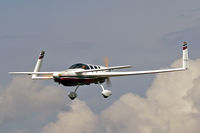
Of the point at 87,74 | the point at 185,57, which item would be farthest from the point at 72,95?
the point at 185,57

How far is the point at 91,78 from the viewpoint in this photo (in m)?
72.6

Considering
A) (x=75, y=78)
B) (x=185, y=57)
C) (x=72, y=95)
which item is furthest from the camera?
(x=185, y=57)

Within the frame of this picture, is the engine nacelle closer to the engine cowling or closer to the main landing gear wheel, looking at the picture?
the main landing gear wheel

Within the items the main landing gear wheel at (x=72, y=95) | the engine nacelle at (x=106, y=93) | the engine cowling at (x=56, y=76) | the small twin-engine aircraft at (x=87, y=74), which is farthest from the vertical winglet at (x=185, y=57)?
→ the engine cowling at (x=56, y=76)

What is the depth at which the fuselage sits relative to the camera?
68.1 meters

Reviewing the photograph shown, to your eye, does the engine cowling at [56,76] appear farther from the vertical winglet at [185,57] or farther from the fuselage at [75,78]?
the vertical winglet at [185,57]

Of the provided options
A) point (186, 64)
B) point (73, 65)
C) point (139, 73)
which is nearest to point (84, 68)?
point (73, 65)

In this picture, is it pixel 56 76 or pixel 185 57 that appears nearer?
pixel 56 76

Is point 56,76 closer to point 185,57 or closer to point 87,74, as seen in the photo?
point 87,74

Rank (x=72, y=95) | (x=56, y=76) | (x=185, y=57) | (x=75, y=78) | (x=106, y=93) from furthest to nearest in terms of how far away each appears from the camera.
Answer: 1. (x=185, y=57)
2. (x=72, y=95)
3. (x=106, y=93)
4. (x=75, y=78)
5. (x=56, y=76)

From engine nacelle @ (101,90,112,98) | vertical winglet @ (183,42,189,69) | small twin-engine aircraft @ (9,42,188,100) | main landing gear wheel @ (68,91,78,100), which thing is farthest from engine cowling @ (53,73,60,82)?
vertical winglet @ (183,42,189,69)

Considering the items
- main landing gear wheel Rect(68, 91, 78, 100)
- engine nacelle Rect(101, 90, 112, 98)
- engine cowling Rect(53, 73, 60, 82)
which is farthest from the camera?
main landing gear wheel Rect(68, 91, 78, 100)

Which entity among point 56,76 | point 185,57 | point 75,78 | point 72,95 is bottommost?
point 72,95

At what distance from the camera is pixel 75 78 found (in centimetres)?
6962
